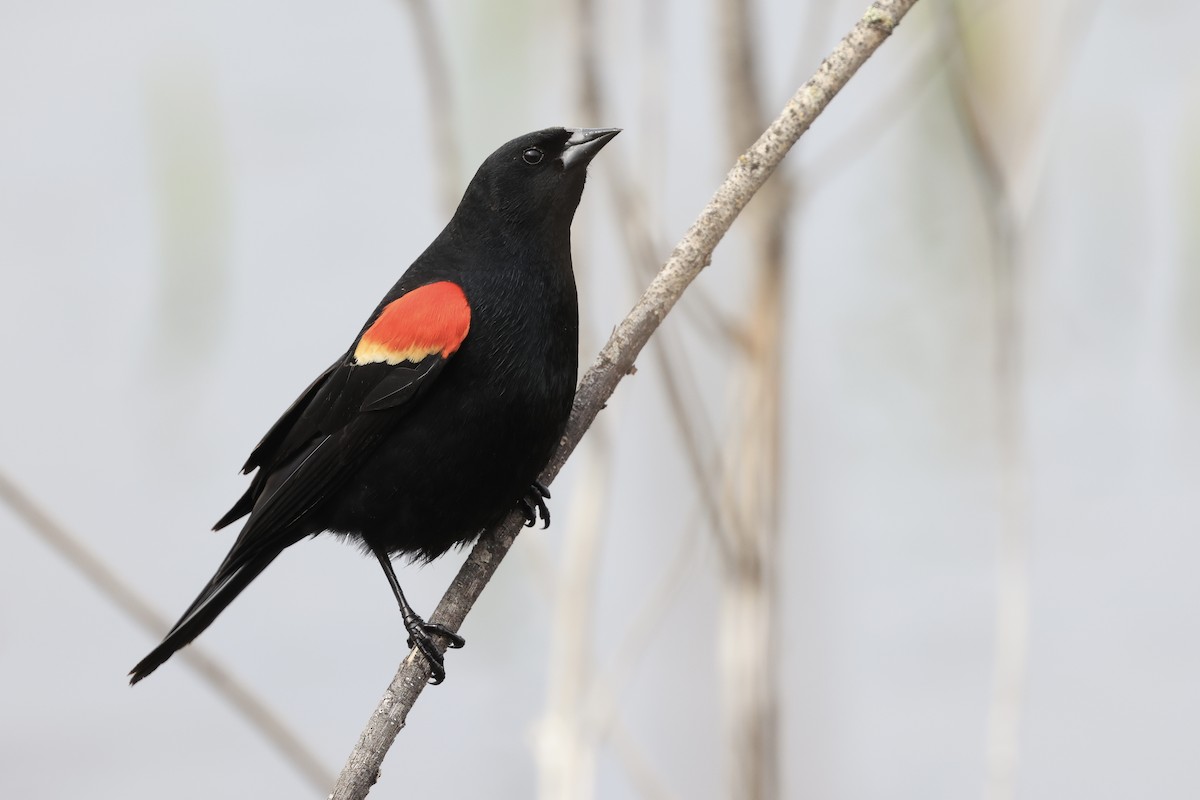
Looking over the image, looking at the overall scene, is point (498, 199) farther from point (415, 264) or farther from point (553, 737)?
point (553, 737)

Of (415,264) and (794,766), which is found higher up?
(415,264)

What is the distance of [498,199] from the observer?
2.28m

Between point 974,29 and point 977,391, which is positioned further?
point 977,391

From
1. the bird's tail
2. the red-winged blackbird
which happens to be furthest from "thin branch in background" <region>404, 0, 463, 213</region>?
the bird's tail

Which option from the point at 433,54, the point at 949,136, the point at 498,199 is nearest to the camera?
the point at 498,199

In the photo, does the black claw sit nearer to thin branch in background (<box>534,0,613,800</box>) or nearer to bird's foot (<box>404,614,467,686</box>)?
bird's foot (<box>404,614,467,686</box>)

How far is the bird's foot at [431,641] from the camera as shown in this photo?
1911mm

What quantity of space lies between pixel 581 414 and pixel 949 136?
5.03ft

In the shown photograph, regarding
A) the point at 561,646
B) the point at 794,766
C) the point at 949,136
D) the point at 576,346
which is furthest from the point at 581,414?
the point at 794,766

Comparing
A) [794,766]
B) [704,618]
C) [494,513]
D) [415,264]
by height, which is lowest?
[794,766]

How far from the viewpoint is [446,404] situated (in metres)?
2.16

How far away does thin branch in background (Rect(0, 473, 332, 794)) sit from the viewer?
2.16m

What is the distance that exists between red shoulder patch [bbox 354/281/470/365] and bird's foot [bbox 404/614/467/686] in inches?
17.5

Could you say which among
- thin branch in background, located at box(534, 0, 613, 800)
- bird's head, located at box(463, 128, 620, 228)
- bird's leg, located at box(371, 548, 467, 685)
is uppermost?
bird's head, located at box(463, 128, 620, 228)
